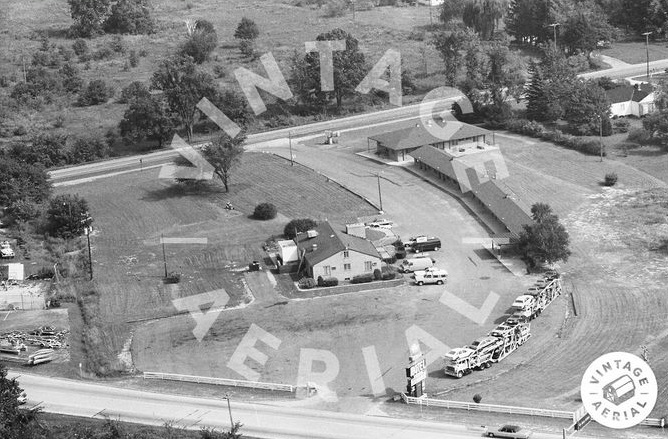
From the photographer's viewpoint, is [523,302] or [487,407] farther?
[523,302]

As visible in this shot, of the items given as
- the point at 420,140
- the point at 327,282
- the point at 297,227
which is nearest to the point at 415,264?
the point at 327,282

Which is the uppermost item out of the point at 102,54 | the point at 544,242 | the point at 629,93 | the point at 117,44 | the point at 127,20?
the point at 127,20

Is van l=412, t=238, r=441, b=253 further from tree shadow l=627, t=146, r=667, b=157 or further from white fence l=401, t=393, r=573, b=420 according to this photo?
tree shadow l=627, t=146, r=667, b=157

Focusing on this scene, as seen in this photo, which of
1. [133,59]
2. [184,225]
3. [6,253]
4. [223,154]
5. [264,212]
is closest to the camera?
[6,253]

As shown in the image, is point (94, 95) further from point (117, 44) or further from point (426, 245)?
point (426, 245)

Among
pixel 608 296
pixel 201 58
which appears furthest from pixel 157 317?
pixel 201 58

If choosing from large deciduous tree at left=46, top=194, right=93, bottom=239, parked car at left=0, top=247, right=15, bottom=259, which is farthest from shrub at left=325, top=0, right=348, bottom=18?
parked car at left=0, top=247, right=15, bottom=259

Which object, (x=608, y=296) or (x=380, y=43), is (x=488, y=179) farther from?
(x=380, y=43)
